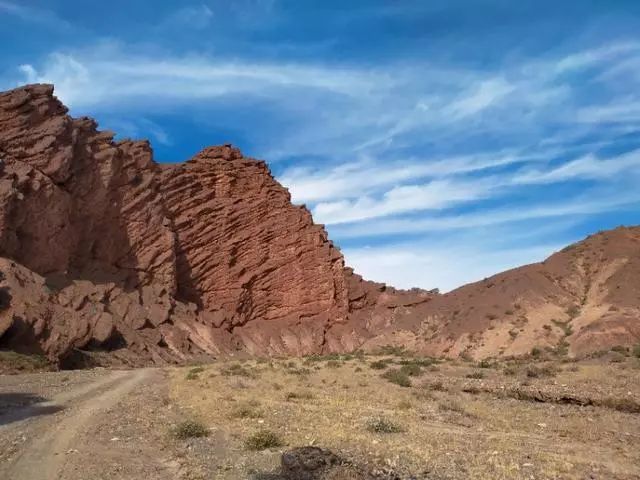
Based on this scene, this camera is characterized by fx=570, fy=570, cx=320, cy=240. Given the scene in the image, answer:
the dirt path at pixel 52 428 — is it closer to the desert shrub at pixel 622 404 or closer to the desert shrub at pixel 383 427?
the desert shrub at pixel 383 427

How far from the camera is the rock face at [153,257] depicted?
40.0 metres

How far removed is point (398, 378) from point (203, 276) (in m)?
40.0

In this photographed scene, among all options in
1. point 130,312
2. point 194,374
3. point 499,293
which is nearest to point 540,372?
point 194,374

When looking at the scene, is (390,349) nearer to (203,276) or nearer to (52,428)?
(203,276)

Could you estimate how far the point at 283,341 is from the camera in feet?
191

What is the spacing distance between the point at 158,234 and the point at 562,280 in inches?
1477

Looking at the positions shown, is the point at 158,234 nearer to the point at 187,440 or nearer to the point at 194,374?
the point at 194,374

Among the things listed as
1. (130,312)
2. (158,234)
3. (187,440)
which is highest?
(158,234)

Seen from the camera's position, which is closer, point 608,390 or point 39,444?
point 39,444

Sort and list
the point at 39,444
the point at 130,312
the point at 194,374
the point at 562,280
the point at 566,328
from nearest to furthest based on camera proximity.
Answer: the point at 39,444, the point at 194,374, the point at 566,328, the point at 130,312, the point at 562,280

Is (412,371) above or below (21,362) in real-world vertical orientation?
below

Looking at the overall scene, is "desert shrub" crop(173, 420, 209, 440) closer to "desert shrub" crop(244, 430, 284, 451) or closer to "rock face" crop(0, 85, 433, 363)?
"desert shrub" crop(244, 430, 284, 451)

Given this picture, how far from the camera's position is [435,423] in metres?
13.6

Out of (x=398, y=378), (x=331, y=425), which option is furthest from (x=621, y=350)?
(x=331, y=425)
